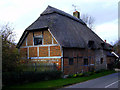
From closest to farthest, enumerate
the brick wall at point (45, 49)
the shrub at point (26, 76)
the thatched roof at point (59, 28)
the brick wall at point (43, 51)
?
the shrub at point (26, 76)
the brick wall at point (45, 49)
the thatched roof at point (59, 28)
the brick wall at point (43, 51)

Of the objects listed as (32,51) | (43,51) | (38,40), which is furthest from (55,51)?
(32,51)

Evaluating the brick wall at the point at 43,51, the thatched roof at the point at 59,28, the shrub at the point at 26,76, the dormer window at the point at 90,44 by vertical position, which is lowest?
the shrub at the point at 26,76

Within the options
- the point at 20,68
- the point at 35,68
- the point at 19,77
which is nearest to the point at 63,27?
the point at 35,68

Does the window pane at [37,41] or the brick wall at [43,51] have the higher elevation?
the window pane at [37,41]

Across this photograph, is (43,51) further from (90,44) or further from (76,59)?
(90,44)

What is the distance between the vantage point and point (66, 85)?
1268 cm

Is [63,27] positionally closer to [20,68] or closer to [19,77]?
[20,68]

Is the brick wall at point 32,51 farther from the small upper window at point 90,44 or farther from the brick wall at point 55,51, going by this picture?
the small upper window at point 90,44

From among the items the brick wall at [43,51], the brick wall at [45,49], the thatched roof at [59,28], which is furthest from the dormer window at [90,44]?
the brick wall at [43,51]

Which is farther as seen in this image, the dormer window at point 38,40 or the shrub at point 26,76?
the dormer window at point 38,40

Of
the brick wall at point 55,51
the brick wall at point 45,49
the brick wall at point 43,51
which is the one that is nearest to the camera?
the brick wall at point 55,51

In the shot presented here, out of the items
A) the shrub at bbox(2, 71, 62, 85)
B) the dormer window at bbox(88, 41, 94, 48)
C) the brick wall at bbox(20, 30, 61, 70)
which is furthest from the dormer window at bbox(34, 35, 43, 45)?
the dormer window at bbox(88, 41, 94, 48)

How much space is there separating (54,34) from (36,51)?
356 centimetres

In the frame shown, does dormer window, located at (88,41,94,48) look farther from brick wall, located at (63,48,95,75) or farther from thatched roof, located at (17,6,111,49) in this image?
thatched roof, located at (17,6,111,49)
